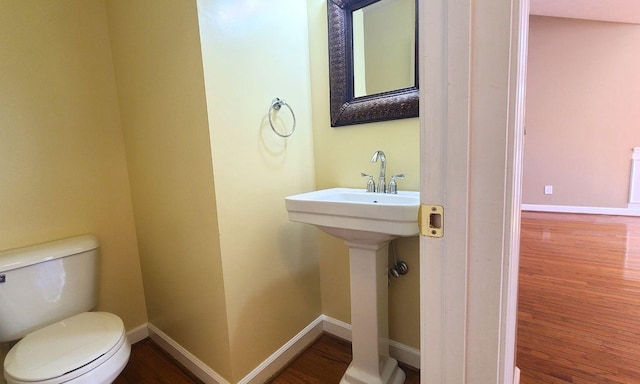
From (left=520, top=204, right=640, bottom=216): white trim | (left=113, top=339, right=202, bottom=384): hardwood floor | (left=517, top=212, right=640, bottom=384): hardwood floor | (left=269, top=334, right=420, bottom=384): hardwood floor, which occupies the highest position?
(left=520, top=204, right=640, bottom=216): white trim

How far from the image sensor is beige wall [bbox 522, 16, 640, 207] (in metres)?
3.76

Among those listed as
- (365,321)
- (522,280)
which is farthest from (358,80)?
(522,280)

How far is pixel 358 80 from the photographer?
1.56 metres

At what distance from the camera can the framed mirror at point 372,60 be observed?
54.5 inches

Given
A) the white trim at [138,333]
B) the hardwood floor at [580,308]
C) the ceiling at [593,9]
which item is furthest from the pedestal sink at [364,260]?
the ceiling at [593,9]

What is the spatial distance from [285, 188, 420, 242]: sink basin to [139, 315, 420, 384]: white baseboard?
786 mm

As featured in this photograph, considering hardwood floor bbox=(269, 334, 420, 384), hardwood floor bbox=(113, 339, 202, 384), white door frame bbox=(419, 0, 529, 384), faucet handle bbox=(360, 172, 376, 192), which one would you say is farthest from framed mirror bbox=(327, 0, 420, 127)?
hardwood floor bbox=(113, 339, 202, 384)

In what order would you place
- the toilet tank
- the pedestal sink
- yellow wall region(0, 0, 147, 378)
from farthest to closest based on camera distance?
yellow wall region(0, 0, 147, 378) → the toilet tank → the pedestal sink

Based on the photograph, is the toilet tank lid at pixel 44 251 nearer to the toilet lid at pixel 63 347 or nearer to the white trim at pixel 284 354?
the toilet lid at pixel 63 347

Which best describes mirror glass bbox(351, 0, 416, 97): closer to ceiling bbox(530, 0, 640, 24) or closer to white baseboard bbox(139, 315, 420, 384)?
white baseboard bbox(139, 315, 420, 384)

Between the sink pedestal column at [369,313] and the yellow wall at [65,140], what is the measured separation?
1378mm

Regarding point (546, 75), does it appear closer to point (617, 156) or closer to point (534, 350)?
point (617, 156)

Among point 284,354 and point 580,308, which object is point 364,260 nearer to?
point 284,354

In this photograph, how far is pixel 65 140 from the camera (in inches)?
59.0
